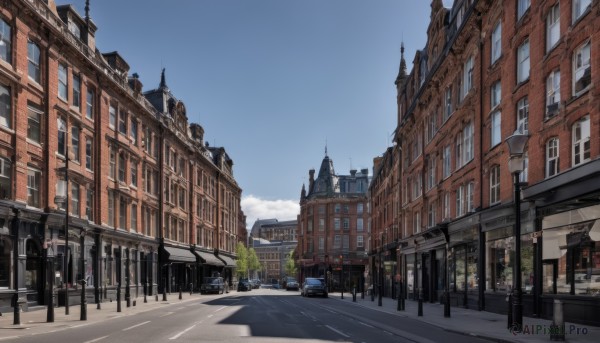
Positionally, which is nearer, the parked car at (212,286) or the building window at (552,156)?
the building window at (552,156)

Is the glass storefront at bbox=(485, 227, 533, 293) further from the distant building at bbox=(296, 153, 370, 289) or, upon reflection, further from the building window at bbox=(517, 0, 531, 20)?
the distant building at bbox=(296, 153, 370, 289)

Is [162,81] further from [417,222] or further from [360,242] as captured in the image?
[360,242]

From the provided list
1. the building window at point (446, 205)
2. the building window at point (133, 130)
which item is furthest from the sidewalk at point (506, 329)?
the building window at point (133, 130)

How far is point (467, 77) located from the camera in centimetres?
3291

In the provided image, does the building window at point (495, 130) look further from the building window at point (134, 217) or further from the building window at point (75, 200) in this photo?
the building window at point (134, 217)

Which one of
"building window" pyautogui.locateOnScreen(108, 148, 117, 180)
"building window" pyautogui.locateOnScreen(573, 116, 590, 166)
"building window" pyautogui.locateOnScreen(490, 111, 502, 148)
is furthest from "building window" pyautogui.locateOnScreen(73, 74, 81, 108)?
"building window" pyautogui.locateOnScreen(573, 116, 590, 166)

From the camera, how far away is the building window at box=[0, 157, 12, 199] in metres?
27.7

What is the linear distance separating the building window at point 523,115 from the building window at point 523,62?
0.92 metres

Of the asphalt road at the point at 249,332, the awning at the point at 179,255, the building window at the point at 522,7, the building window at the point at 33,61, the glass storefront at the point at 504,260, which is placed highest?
the building window at the point at 522,7

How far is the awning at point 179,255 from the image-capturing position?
55.3 m

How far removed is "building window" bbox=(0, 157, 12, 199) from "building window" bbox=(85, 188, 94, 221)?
983 centimetres

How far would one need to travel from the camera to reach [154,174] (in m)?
54.1

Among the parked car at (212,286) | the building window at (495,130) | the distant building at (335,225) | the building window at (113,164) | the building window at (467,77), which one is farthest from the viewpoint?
the distant building at (335,225)

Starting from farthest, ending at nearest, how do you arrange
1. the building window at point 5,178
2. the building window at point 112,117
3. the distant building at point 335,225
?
the distant building at point 335,225 → the building window at point 112,117 → the building window at point 5,178
